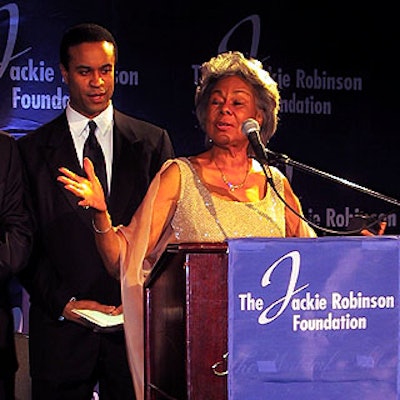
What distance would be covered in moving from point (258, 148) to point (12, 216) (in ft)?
3.68

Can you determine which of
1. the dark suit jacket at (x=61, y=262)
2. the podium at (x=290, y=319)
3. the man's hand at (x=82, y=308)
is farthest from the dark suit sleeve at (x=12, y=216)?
the podium at (x=290, y=319)

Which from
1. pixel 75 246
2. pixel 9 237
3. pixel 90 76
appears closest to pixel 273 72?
pixel 90 76

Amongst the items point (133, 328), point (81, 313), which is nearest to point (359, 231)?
point (133, 328)

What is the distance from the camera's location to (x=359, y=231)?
2.94 m

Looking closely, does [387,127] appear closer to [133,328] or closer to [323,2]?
[323,2]

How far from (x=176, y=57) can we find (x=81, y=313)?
2.02 m

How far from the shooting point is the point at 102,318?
338 centimetres

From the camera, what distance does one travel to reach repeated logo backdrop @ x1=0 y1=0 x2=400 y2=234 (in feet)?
15.7

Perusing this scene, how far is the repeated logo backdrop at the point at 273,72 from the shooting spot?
477cm

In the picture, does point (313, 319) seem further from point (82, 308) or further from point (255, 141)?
point (82, 308)

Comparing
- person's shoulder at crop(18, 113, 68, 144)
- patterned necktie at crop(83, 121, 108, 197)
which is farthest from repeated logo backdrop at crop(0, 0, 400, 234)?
patterned necktie at crop(83, 121, 108, 197)

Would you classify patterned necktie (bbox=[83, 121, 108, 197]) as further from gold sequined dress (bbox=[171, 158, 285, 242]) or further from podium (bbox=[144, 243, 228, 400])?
podium (bbox=[144, 243, 228, 400])

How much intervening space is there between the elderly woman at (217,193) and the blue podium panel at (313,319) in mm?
1052

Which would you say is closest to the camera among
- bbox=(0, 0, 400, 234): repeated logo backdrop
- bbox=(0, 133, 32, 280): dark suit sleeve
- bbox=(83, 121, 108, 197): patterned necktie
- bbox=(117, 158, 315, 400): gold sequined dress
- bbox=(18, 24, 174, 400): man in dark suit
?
bbox=(117, 158, 315, 400): gold sequined dress
